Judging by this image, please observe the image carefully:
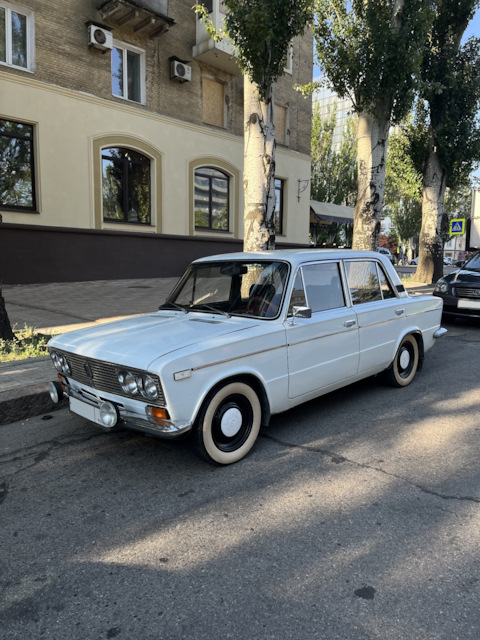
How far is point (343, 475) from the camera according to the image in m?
3.34

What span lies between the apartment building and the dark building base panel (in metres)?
0.03

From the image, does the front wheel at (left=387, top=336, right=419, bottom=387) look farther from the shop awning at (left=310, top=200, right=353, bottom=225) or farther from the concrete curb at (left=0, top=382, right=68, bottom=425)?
the shop awning at (left=310, top=200, right=353, bottom=225)

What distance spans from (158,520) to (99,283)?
12420 mm

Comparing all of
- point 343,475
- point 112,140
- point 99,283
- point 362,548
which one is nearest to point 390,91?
point 112,140

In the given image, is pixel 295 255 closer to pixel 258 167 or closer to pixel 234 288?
pixel 234 288

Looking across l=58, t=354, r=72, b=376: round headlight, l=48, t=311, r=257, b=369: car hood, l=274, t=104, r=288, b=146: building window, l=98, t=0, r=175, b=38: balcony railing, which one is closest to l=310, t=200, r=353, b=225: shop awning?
l=274, t=104, r=288, b=146: building window

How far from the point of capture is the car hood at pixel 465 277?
913 centimetres

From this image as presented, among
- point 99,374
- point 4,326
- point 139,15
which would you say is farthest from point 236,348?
point 139,15

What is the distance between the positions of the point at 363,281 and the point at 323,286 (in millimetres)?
734

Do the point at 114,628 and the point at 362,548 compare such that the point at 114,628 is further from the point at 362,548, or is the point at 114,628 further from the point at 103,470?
the point at 103,470

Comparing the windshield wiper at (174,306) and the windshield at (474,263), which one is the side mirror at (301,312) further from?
the windshield at (474,263)

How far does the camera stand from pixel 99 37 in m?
13.7

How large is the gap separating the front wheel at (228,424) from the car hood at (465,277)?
717 cm

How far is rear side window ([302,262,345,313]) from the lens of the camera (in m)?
4.16
